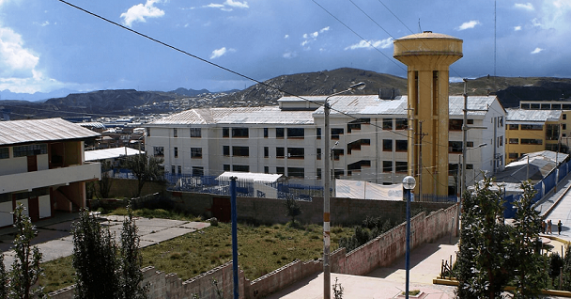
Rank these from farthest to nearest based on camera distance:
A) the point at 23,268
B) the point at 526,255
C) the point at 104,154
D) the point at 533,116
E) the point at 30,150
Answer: the point at 533,116, the point at 104,154, the point at 30,150, the point at 526,255, the point at 23,268

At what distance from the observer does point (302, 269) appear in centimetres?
1877

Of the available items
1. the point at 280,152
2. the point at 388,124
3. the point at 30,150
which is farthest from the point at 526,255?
the point at 280,152

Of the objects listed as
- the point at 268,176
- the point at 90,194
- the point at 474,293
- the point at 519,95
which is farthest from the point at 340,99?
the point at 519,95

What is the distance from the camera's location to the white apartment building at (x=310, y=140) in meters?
43.2

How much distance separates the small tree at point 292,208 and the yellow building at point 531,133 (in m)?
40.2

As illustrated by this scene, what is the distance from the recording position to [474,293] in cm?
948

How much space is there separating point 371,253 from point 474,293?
12259 mm

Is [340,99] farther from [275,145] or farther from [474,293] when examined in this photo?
[474,293]

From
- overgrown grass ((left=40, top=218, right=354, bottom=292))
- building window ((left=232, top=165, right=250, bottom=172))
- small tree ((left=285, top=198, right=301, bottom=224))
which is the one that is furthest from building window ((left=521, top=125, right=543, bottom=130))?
overgrown grass ((left=40, top=218, right=354, bottom=292))

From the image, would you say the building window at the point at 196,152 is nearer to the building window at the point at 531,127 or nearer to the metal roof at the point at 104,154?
the metal roof at the point at 104,154

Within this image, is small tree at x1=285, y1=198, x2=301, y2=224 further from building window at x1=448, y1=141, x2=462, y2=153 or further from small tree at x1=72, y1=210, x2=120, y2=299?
small tree at x1=72, y1=210, x2=120, y2=299

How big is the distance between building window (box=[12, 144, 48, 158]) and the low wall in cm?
1973

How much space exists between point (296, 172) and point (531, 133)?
33.0 meters

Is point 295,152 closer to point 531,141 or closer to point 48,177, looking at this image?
point 48,177
